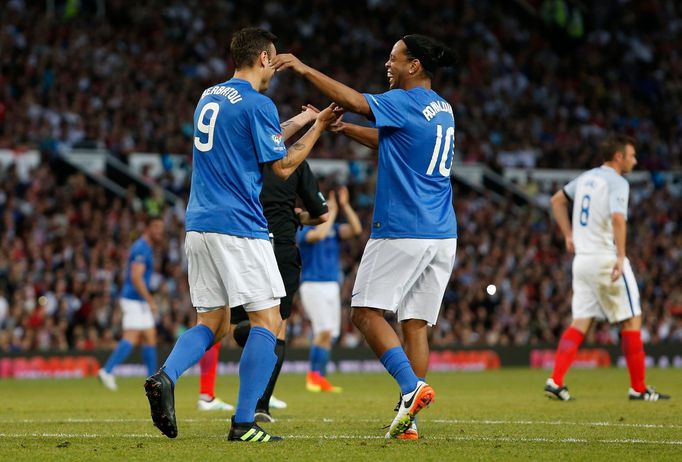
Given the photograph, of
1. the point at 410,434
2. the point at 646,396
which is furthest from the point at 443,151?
the point at 646,396

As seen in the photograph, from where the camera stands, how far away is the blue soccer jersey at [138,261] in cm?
1694

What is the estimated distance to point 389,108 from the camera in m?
7.98

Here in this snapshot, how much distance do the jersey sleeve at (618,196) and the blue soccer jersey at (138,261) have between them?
7384 mm

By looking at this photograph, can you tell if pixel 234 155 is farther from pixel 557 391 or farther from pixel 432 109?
pixel 557 391

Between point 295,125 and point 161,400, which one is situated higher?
Result: point 295,125

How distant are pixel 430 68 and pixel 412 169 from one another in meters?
0.79

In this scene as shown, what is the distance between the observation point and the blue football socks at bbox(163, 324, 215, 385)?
727 centimetres

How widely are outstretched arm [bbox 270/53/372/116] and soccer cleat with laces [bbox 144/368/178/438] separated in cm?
214

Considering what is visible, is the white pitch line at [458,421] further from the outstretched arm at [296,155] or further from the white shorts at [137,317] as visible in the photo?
the white shorts at [137,317]

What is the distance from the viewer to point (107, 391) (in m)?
15.8

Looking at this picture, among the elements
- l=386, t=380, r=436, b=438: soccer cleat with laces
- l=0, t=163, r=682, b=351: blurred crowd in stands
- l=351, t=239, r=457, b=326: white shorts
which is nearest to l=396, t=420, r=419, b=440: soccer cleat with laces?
l=386, t=380, r=436, b=438: soccer cleat with laces

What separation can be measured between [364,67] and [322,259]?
16762 mm

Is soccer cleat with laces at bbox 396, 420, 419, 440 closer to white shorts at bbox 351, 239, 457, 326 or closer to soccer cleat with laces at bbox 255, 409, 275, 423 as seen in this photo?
white shorts at bbox 351, 239, 457, 326

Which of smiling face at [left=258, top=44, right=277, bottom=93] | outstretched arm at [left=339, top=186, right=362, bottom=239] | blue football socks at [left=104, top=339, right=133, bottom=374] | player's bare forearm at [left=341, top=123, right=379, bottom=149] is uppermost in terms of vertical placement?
smiling face at [left=258, top=44, right=277, bottom=93]
